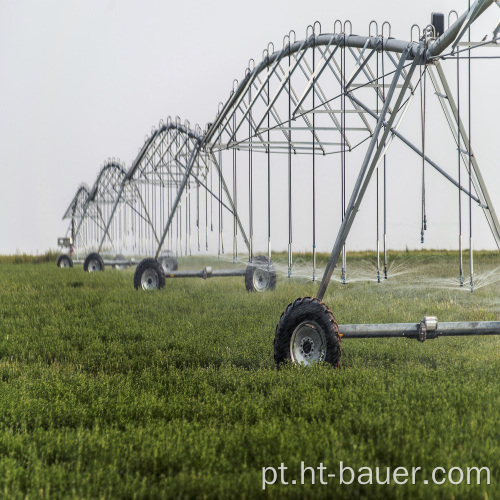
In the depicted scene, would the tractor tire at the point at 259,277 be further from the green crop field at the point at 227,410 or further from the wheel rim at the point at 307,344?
the wheel rim at the point at 307,344

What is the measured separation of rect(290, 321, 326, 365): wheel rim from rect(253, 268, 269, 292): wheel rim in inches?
419

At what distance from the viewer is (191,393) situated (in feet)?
24.2

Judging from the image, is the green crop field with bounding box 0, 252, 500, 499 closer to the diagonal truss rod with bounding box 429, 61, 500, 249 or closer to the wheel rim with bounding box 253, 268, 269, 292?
the diagonal truss rod with bounding box 429, 61, 500, 249

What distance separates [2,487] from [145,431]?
53.7 inches

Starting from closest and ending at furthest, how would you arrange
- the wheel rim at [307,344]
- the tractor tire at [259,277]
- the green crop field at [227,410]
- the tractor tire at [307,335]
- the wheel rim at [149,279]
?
the green crop field at [227,410], the tractor tire at [307,335], the wheel rim at [307,344], the tractor tire at [259,277], the wheel rim at [149,279]

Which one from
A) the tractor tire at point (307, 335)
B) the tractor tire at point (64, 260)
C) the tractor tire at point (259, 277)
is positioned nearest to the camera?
the tractor tire at point (307, 335)

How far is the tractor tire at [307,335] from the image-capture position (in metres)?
8.20

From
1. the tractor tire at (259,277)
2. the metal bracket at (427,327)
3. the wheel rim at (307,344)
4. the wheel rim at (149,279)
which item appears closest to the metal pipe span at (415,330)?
the metal bracket at (427,327)

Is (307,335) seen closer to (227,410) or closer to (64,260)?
(227,410)

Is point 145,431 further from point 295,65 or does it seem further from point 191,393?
point 295,65

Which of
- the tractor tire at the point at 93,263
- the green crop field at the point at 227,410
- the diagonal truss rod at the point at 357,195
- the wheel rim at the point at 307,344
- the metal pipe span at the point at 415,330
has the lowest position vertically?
the green crop field at the point at 227,410

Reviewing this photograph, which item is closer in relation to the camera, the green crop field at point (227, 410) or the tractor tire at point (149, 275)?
the green crop field at point (227, 410)

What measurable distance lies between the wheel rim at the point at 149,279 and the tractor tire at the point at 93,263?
12.0 metres

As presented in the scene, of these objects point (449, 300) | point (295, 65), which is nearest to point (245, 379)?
point (295, 65)
